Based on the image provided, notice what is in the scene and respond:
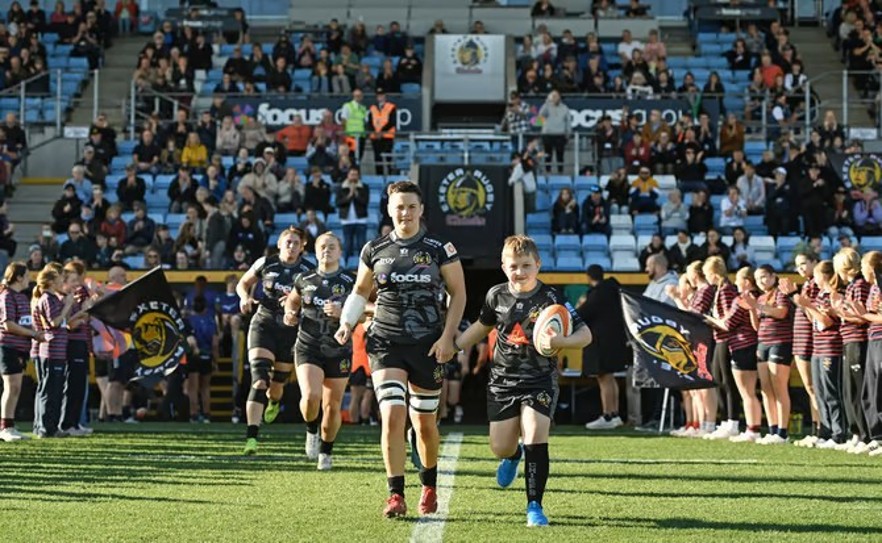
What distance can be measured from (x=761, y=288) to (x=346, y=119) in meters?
13.8

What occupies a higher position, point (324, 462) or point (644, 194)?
point (644, 194)

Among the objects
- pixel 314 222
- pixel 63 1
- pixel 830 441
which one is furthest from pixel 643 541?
pixel 63 1

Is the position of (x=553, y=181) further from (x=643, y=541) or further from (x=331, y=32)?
(x=643, y=541)

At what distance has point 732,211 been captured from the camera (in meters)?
26.5

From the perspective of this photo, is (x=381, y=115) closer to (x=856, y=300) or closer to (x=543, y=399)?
(x=856, y=300)

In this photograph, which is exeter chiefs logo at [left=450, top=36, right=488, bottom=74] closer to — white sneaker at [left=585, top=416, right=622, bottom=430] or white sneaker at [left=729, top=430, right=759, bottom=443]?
white sneaker at [left=585, top=416, right=622, bottom=430]

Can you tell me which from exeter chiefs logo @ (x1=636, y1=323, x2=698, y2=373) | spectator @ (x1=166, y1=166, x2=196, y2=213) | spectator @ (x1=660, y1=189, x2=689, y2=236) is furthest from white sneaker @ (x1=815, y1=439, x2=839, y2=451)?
spectator @ (x1=166, y1=166, x2=196, y2=213)

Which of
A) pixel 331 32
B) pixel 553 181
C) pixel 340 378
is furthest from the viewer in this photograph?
pixel 331 32

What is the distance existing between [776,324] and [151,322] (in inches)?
305

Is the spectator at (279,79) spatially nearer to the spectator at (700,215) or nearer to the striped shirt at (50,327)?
the spectator at (700,215)

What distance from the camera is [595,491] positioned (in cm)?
1134

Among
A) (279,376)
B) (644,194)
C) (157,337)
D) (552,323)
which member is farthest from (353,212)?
(552,323)

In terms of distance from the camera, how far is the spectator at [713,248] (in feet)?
79.7

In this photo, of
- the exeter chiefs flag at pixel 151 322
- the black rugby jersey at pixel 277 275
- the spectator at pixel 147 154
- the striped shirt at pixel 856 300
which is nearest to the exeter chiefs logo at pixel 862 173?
the striped shirt at pixel 856 300
